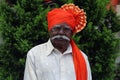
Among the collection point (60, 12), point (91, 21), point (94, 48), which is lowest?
point (94, 48)

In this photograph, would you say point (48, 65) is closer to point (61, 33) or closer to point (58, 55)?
point (58, 55)

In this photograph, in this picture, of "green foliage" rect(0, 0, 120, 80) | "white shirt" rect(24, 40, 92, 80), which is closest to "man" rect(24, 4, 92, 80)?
"white shirt" rect(24, 40, 92, 80)

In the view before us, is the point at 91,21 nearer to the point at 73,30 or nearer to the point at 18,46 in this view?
the point at 18,46

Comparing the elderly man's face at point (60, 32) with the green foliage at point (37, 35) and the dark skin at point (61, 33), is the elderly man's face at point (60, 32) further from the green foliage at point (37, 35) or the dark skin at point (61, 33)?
the green foliage at point (37, 35)

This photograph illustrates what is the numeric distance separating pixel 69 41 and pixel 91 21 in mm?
1946

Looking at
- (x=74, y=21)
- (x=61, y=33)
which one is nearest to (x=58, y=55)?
(x=61, y=33)

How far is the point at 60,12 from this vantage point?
413 cm

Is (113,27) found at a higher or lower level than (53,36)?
lower

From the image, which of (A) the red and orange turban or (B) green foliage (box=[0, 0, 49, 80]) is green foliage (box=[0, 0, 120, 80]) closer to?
(B) green foliage (box=[0, 0, 49, 80])

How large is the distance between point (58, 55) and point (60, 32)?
0.25 meters

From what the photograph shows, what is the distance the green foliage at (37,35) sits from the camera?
224 inches

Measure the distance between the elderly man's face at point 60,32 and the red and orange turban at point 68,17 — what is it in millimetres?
37

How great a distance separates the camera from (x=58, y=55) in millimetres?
4188

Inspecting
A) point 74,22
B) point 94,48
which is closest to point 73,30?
point 74,22
